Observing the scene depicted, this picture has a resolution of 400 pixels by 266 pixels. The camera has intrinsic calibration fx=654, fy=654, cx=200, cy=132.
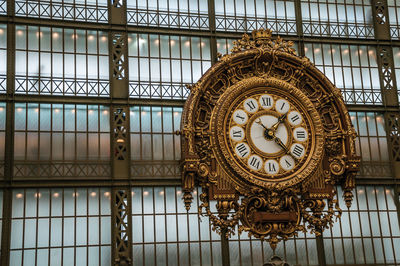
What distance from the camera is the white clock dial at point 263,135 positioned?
28625 mm

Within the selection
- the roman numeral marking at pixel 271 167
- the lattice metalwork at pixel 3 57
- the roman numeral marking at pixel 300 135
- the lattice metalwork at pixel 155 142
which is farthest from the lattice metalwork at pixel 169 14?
the roman numeral marking at pixel 271 167

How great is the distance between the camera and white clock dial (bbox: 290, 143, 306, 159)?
28.8m

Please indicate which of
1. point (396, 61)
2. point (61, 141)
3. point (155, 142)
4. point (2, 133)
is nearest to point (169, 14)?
point (155, 142)

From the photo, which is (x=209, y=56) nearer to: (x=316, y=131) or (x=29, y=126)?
(x=316, y=131)

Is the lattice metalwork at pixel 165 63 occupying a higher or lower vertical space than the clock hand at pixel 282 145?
higher

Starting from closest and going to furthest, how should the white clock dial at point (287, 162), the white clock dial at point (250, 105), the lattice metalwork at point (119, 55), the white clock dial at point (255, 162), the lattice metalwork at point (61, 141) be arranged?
the lattice metalwork at point (61, 141) < the white clock dial at point (255, 162) < the white clock dial at point (287, 162) < the white clock dial at point (250, 105) < the lattice metalwork at point (119, 55)

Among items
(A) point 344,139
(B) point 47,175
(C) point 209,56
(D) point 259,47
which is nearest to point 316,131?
(A) point 344,139

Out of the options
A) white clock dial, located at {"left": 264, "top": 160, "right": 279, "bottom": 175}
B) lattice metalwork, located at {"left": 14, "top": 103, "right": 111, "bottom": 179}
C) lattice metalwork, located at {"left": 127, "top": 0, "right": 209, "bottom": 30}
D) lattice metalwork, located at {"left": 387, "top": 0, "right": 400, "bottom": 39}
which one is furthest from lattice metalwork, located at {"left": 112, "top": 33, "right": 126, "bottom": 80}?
lattice metalwork, located at {"left": 387, "top": 0, "right": 400, "bottom": 39}

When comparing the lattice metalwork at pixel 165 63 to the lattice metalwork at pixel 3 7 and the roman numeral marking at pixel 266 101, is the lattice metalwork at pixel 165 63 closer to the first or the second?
the roman numeral marking at pixel 266 101

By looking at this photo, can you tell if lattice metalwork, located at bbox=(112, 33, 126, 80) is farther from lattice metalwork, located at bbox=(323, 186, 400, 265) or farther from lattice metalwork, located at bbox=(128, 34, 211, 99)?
lattice metalwork, located at bbox=(323, 186, 400, 265)

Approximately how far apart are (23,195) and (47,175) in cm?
130

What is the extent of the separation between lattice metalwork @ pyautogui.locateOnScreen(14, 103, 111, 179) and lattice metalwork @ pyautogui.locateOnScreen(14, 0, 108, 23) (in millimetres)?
4223

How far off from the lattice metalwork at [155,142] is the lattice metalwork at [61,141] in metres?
1.25

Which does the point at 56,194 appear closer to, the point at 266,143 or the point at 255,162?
the point at 255,162
